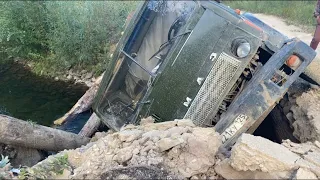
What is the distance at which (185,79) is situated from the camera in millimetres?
4152

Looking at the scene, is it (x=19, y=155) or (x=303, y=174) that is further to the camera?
(x=19, y=155)

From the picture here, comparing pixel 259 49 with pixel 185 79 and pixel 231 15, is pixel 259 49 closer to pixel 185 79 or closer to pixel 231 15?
pixel 231 15

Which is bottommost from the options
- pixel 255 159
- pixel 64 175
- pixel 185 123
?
pixel 64 175

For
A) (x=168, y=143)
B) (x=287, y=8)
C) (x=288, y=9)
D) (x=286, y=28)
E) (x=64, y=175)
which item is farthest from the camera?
(x=287, y=8)

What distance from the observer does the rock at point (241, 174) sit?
3.01m

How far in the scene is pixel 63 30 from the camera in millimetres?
8984

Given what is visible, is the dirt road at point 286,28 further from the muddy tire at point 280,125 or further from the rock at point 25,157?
the rock at point 25,157

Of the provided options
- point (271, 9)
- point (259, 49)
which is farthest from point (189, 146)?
point (271, 9)

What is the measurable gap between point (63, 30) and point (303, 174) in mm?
7160

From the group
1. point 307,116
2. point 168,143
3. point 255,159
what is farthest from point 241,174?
point 307,116

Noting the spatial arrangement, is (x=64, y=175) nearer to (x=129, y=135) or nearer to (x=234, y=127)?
(x=129, y=135)

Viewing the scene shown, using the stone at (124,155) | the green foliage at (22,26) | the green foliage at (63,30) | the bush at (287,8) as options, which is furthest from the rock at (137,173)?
the bush at (287,8)

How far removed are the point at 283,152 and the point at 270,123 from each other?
2.08 meters

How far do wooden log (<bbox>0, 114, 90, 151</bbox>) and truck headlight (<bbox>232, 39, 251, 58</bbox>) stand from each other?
2720 mm
